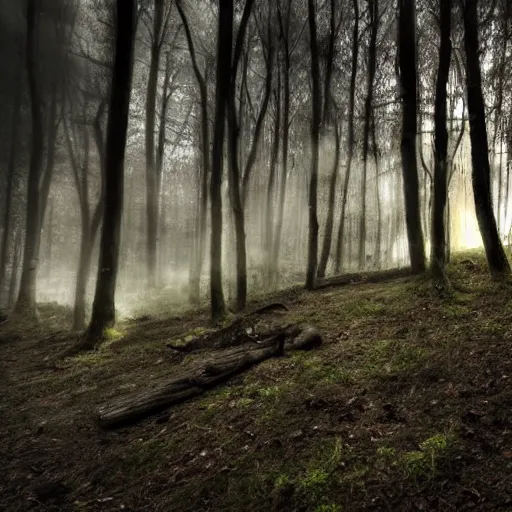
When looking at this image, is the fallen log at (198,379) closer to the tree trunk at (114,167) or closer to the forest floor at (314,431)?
the forest floor at (314,431)

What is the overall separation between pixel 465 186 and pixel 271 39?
396 inches

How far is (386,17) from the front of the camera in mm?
17328

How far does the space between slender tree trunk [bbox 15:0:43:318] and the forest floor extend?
26.6 feet

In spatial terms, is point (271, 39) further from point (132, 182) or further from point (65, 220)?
point (65, 220)

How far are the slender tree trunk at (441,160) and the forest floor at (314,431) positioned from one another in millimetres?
866

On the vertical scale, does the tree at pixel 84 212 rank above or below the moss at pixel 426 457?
above

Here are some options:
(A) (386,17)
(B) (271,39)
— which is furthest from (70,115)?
(A) (386,17)

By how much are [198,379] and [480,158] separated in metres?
6.68

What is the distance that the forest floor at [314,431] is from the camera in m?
3.20

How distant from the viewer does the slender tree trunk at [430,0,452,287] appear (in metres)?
7.92

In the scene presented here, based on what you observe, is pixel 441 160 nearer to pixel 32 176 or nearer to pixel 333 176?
pixel 333 176

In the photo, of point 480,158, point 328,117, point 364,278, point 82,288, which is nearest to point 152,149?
point 328,117

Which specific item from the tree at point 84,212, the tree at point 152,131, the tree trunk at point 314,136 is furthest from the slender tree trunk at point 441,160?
the tree at point 152,131

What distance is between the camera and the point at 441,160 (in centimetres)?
805
